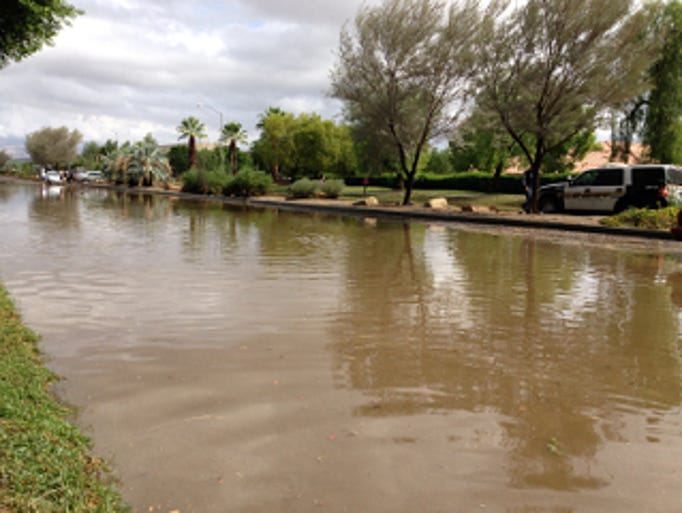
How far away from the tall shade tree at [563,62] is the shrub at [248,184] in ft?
60.6

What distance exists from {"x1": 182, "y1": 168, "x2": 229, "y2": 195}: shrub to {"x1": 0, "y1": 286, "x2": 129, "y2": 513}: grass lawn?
38132 mm

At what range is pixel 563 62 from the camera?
2314 cm

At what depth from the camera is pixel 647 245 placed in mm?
15094

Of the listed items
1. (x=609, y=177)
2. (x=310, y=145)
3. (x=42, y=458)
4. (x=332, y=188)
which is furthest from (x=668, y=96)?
(x=310, y=145)

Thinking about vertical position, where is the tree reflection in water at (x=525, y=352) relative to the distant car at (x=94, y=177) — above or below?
below

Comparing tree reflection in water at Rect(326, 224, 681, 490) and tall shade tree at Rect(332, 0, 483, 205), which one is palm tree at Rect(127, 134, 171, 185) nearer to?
tall shade tree at Rect(332, 0, 483, 205)

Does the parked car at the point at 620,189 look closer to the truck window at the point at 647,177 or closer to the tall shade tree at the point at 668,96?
the truck window at the point at 647,177

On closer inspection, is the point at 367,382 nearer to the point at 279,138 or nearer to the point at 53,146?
the point at 279,138

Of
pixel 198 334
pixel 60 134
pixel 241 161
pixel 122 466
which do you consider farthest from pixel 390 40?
pixel 60 134

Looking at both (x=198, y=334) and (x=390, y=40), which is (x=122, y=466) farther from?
(x=390, y=40)

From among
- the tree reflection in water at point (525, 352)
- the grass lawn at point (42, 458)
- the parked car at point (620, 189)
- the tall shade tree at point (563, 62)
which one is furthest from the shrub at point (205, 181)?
the grass lawn at point (42, 458)

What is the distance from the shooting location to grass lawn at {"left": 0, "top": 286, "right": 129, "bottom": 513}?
8.64 feet

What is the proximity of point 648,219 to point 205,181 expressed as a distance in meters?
32.5

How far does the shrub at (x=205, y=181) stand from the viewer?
42.9m
